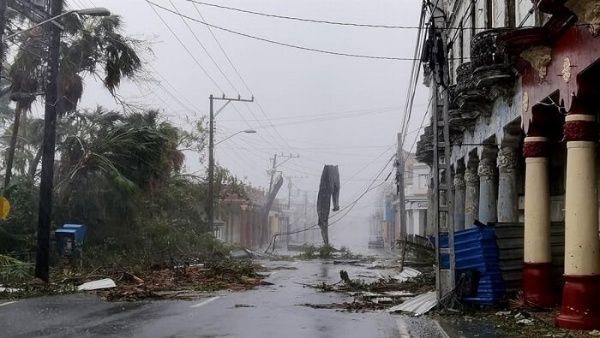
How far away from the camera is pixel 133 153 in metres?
24.4

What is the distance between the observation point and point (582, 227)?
9.73 metres

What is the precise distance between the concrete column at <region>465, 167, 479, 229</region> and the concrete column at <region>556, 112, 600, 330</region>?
10734 millimetres

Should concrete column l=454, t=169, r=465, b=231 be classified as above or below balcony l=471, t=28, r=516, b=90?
below

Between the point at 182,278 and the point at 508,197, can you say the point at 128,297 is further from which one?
the point at 508,197

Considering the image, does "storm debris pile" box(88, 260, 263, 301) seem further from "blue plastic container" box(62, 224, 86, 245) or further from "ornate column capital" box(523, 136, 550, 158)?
"ornate column capital" box(523, 136, 550, 158)

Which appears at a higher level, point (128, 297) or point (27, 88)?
point (27, 88)

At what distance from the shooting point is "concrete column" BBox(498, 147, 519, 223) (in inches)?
609

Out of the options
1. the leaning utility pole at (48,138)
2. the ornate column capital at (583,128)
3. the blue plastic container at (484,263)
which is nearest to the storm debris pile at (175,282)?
the leaning utility pole at (48,138)

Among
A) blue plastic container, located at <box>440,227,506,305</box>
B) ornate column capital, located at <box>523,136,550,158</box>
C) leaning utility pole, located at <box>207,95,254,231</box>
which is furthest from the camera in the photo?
leaning utility pole, located at <box>207,95,254,231</box>

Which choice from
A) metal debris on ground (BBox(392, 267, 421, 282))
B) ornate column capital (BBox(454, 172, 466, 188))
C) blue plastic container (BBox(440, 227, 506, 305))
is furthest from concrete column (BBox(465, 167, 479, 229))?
blue plastic container (BBox(440, 227, 506, 305))

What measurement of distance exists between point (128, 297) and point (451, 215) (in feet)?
24.1

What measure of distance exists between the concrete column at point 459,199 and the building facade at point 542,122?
5.04m

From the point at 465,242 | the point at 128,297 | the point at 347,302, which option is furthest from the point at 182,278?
the point at 465,242

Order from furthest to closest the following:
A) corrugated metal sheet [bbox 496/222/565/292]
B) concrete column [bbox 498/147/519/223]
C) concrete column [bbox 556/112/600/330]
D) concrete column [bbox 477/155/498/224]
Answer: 1. concrete column [bbox 477/155/498/224]
2. concrete column [bbox 498/147/519/223]
3. corrugated metal sheet [bbox 496/222/565/292]
4. concrete column [bbox 556/112/600/330]
